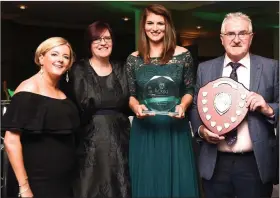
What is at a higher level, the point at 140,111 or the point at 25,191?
the point at 140,111

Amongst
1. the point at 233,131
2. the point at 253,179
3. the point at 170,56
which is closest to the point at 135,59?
the point at 170,56

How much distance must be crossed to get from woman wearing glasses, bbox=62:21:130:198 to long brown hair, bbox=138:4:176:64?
0.14m

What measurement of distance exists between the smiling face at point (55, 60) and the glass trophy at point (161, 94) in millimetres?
359

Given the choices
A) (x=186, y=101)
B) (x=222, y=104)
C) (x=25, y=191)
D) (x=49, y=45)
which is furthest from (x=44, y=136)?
(x=222, y=104)

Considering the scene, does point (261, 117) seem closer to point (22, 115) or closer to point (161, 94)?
point (161, 94)

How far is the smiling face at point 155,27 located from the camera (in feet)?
5.20

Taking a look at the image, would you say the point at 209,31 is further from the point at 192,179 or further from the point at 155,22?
the point at 192,179

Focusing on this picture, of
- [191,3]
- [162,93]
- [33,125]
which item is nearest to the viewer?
[33,125]

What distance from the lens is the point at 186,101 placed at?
1.58m

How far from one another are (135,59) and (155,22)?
0.58 feet

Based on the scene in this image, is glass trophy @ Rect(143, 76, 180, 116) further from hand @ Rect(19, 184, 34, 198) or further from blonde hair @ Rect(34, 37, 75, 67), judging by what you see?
hand @ Rect(19, 184, 34, 198)

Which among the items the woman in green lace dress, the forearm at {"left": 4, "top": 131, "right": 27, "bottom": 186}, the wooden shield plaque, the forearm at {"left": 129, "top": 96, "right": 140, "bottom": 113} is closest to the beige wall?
the woman in green lace dress

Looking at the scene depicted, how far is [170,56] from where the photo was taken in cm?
161

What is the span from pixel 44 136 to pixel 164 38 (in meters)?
0.63
